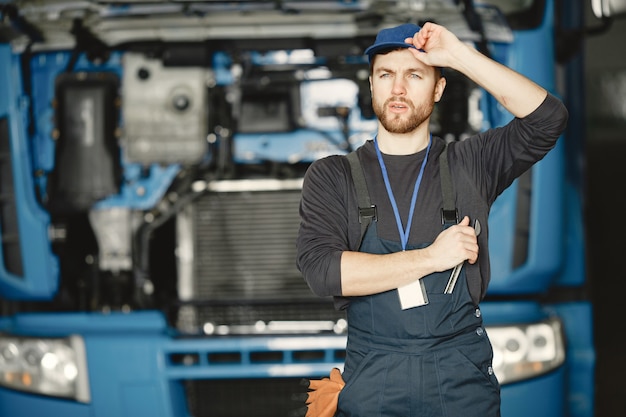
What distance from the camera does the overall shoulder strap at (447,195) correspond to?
214cm

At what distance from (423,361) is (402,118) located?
0.63 m

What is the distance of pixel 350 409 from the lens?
212 cm

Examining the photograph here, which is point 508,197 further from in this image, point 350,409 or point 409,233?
point 350,409

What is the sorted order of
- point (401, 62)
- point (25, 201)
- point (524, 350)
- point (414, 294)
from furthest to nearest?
point (25, 201) < point (524, 350) < point (401, 62) < point (414, 294)

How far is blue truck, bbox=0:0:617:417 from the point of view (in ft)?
10.6

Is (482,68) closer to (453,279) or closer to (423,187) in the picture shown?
(423,187)

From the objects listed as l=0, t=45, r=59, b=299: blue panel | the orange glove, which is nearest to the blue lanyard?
the orange glove

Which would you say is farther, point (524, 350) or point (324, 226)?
point (524, 350)

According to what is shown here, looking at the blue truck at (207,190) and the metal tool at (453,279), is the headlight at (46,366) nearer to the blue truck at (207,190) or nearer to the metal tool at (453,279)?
the blue truck at (207,190)

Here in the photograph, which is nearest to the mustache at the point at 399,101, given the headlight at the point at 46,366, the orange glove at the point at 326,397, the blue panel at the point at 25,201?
the orange glove at the point at 326,397

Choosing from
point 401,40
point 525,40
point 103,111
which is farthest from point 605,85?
point 401,40

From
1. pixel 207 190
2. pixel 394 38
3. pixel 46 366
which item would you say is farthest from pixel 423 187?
pixel 46 366

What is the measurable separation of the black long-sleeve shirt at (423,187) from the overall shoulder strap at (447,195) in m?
0.02

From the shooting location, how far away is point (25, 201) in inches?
134
